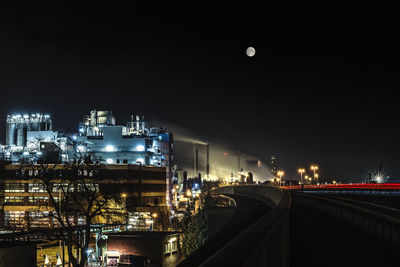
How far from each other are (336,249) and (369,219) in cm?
646

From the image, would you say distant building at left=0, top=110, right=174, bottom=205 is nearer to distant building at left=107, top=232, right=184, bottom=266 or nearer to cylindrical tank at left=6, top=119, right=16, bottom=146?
cylindrical tank at left=6, top=119, right=16, bottom=146

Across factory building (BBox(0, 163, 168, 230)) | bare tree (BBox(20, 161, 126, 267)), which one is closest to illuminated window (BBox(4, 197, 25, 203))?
factory building (BBox(0, 163, 168, 230))

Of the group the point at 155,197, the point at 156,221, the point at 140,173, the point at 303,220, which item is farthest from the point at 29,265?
the point at 155,197

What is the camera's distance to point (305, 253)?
45.5 ft

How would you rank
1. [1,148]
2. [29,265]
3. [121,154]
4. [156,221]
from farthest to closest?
1. [1,148]
2. [121,154]
3. [156,221]
4. [29,265]

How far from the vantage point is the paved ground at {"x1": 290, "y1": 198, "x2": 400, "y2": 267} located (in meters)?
12.6

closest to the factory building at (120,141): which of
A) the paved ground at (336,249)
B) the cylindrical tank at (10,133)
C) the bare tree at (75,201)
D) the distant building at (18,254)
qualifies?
the cylindrical tank at (10,133)

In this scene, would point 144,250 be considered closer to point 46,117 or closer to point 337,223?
point 337,223

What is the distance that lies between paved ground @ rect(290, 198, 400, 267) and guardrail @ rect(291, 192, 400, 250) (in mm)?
417

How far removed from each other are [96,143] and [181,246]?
90.5 meters

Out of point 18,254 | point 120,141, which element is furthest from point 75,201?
point 120,141

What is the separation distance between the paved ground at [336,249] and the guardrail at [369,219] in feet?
1.37

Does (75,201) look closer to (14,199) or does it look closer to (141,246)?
(141,246)

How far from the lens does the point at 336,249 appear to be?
14.8 meters
